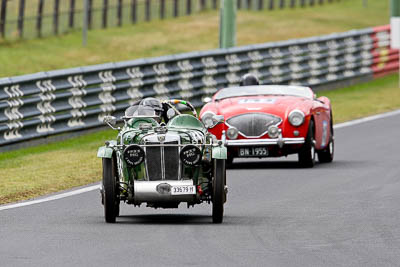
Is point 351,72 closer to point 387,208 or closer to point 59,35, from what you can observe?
point 59,35

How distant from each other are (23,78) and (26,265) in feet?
35.7

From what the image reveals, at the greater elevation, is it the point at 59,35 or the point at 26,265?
the point at 26,265

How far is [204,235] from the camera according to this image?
10.8 m

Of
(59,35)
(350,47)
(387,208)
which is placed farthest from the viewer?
(59,35)

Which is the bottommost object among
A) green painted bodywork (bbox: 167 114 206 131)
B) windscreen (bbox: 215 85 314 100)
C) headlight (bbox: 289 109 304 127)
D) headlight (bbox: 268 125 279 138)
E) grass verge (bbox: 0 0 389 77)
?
grass verge (bbox: 0 0 389 77)

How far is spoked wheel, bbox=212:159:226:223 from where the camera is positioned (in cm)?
1146

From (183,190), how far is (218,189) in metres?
0.30

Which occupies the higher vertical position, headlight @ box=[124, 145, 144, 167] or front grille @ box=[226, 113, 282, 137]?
headlight @ box=[124, 145, 144, 167]

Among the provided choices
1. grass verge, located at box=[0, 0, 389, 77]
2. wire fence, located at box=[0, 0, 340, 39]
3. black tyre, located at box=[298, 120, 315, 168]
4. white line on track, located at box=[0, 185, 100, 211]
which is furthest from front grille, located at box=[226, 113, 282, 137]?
wire fence, located at box=[0, 0, 340, 39]

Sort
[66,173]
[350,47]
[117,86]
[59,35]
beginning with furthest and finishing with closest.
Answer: [59,35], [350,47], [117,86], [66,173]

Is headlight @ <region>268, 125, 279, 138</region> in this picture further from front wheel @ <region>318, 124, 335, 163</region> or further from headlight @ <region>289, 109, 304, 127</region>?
front wheel @ <region>318, 124, 335, 163</region>

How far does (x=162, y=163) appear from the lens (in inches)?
458

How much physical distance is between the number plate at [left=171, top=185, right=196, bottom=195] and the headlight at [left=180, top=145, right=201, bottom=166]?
0.67 ft

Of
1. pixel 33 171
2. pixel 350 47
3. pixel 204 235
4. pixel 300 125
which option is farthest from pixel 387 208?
pixel 350 47
